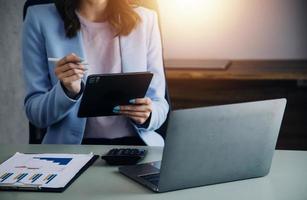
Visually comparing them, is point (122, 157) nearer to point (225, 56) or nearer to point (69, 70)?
point (69, 70)

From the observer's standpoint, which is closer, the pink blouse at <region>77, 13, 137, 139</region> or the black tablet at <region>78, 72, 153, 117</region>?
the black tablet at <region>78, 72, 153, 117</region>

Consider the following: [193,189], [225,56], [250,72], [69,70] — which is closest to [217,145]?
[193,189]

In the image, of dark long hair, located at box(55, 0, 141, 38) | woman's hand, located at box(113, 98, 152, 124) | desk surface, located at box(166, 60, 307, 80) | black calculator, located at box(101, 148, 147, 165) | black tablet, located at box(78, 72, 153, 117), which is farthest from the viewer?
desk surface, located at box(166, 60, 307, 80)

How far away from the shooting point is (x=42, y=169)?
122 cm

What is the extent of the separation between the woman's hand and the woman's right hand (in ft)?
0.48

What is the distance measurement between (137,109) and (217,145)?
50 centimetres

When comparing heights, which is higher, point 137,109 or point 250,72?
point 137,109

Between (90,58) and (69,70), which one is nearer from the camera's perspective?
(69,70)

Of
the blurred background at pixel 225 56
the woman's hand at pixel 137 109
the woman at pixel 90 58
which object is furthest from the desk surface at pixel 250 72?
the woman's hand at pixel 137 109

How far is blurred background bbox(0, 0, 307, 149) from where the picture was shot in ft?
7.99

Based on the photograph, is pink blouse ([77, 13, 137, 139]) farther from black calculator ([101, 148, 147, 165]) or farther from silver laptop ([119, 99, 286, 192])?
silver laptop ([119, 99, 286, 192])

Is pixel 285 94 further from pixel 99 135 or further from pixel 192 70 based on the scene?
pixel 99 135

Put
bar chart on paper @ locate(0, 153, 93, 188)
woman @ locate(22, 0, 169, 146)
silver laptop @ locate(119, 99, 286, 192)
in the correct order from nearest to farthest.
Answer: silver laptop @ locate(119, 99, 286, 192) < bar chart on paper @ locate(0, 153, 93, 188) < woman @ locate(22, 0, 169, 146)

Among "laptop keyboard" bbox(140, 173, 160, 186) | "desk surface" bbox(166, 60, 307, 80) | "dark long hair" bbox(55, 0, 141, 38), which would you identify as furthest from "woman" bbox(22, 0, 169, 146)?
"desk surface" bbox(166, 60, 307, 80)
